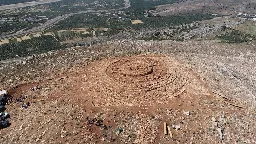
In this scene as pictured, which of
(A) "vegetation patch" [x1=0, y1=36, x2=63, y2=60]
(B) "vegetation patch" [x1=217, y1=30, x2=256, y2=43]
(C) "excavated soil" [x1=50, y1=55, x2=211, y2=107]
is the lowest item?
(B) "vegetation patch" [x1=217, y1=30, x2=256, y2=43]

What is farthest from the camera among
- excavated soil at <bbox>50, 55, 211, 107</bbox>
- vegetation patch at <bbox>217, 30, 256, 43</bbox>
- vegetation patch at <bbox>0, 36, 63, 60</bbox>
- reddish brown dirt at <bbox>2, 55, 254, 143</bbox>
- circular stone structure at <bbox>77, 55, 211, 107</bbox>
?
vegetation patch at <bbox>217, 30, 256, 43</bbox>

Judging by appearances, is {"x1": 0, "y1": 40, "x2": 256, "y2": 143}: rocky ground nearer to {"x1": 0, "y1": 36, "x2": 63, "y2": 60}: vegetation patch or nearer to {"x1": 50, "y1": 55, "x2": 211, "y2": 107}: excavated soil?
{"x1": 50, "y1": 55, "x2": 211, "y2": 107}: excavated soil

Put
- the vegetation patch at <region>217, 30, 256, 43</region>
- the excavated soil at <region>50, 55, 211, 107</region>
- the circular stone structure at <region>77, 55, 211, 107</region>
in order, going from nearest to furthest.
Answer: the excavated soil at <region>50, 55, 211, 107</region>, the circular stone structure at <region>77, 55, 211, 107</region>, the vegetation patch at <region>217, 30, 256, 43</region>

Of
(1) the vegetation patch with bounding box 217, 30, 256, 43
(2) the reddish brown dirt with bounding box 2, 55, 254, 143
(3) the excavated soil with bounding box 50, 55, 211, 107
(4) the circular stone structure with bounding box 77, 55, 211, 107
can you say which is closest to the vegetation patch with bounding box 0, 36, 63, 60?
(2) the reddish brown dirt with bounding box 2, 55, 254, 143

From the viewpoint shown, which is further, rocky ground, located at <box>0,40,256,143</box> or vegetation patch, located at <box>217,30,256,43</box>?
vegetation patch, located at <box>217,30,256,43</box>

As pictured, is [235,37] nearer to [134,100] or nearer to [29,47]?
[134,100]

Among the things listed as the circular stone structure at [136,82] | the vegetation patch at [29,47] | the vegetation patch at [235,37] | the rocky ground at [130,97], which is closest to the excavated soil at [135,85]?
the circular stone structure at [136,82]

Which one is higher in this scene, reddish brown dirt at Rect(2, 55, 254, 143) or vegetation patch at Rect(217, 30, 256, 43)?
reddish brown dirt at Rect(2, 55, 254, 143)

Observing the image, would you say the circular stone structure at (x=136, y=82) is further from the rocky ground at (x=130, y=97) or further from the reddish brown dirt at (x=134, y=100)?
the rocky ground at (x=130, y=97)
